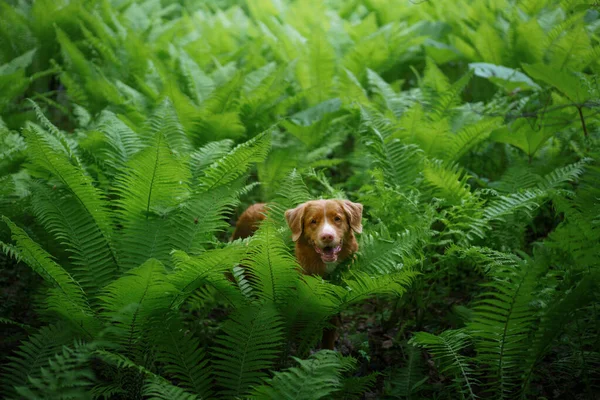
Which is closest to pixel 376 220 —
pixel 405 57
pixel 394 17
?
pixel 405 57

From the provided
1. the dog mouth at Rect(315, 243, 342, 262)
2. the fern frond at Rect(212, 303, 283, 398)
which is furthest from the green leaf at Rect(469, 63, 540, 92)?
the fern frond at Rect(212, 303, 283, 398)

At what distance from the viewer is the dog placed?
3.33 m

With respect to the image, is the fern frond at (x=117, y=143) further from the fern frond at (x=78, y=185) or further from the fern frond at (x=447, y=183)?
the fern frond at (x=447, y=183)

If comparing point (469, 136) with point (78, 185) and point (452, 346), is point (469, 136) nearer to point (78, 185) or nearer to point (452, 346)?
point (452, 346)

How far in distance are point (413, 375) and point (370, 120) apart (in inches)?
84.2

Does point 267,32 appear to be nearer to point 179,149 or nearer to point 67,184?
point 179,149

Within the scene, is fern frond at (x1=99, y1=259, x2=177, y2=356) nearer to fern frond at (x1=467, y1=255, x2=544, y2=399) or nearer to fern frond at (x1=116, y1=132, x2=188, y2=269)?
fern frond at (x1=116, y1=132, x2=188, y2=269)

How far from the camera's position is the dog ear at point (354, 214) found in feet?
11.3

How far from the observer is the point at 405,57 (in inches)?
281

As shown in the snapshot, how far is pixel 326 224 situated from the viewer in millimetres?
3324

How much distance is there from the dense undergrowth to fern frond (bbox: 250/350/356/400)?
2cm

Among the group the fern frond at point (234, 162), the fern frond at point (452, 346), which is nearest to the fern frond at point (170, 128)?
the fern frond at point (234, 162)

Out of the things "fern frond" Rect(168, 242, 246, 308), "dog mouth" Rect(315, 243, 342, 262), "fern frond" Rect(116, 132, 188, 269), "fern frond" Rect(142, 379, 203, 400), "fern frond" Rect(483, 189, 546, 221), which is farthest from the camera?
"fern frond" Rect(483, 189, 546, 221)

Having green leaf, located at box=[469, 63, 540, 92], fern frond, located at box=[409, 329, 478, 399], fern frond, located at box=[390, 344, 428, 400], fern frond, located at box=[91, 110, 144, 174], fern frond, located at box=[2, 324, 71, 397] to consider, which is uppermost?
fern frond, located at box=[91, 110, 144, 174]
